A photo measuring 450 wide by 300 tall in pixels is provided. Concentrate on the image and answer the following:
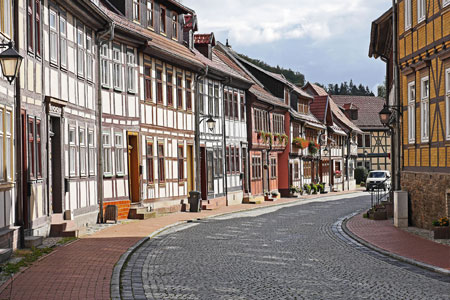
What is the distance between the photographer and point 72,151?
21547 millimetres

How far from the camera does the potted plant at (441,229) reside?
716 inches

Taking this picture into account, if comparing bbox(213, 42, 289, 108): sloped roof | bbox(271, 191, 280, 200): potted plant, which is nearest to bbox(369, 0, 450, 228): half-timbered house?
bbox(213, 42, 289, 108): sloped roof

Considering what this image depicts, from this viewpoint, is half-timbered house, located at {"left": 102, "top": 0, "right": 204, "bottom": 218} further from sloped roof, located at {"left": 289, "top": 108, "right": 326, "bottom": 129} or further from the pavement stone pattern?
sloped roof, located at {"left": 289, "top": 108, "right": 326, "bottom": 129}

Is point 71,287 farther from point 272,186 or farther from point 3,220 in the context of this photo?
point 272,186

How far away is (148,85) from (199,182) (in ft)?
22.0

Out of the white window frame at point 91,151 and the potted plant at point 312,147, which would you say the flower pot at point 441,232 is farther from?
the potted plant at point 312,147

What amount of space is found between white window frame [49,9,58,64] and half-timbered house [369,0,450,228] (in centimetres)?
1004

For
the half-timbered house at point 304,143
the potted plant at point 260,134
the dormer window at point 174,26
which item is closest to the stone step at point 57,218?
the dormer window at point 174,26

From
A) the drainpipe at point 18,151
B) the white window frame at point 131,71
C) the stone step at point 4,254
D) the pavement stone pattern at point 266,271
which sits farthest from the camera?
the white window frame at point 131,71

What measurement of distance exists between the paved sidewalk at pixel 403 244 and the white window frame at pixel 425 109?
2.84 meters

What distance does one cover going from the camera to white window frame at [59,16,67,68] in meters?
20.4

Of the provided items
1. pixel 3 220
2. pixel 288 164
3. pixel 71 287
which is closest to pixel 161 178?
pixel 3 220

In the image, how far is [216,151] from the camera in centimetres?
3812

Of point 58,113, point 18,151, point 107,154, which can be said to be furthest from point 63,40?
point 18,151
